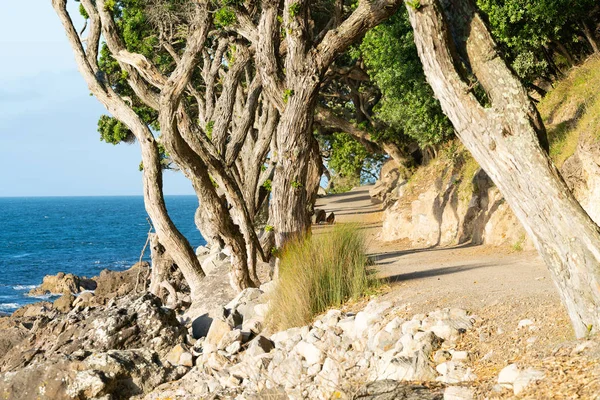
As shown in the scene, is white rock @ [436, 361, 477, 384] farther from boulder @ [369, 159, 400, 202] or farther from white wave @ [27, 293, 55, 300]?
white wave @ [27, 293, 55, 300]

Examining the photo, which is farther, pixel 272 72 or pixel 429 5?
pixel 272 72

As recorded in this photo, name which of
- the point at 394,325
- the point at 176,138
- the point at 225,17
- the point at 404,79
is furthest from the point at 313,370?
the point at 404,79

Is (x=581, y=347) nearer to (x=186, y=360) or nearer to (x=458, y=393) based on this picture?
(x=458, y=393)

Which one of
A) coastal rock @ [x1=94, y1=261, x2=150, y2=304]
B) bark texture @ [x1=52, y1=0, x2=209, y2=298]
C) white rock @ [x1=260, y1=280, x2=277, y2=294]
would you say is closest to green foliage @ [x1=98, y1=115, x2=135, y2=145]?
coastal rock @ [x1=94, y1=261, x2=150, y2=304]

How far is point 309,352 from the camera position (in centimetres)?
812

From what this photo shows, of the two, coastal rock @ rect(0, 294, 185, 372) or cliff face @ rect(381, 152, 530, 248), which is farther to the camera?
cliff face @ rect(381, 152, 530, 248)

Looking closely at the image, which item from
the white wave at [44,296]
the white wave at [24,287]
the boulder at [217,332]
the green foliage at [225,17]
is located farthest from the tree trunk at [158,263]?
the white wave at [24,287]

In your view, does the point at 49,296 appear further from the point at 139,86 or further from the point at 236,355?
the point at 236,355

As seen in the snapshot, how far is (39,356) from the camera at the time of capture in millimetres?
10766

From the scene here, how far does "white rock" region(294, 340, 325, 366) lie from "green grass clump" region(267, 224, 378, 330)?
0.86 metres

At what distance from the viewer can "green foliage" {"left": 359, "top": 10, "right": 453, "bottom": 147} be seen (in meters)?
19.0

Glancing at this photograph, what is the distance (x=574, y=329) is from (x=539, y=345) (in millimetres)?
373

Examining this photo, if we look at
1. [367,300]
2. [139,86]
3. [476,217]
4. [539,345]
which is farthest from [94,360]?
[476,217]

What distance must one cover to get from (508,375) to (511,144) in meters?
2.15
